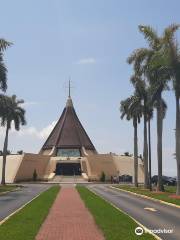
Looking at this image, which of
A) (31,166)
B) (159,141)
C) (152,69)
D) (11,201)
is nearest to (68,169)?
(31,166)

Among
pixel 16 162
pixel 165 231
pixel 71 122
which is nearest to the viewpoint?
pixel 165 231

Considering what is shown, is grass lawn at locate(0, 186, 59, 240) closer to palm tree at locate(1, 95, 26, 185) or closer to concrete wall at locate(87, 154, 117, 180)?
palm tree at locate(1, 95, 26, 185)

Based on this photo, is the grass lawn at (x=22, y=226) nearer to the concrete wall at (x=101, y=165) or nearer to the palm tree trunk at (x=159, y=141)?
the palm tree trunk at (x=159, y=141)

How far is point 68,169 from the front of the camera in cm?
11569

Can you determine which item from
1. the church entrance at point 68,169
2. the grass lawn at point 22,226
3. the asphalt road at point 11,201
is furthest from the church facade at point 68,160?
the grass lawn at point 22,226

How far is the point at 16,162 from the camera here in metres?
101

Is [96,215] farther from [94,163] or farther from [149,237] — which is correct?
[94,163]

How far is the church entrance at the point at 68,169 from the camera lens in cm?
11419

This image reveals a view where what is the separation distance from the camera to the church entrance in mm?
114188

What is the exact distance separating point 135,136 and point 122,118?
124 inches

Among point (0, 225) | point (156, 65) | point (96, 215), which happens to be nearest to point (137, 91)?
point (156, 65)

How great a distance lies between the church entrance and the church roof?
10.7 metres

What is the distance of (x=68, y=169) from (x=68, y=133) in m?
17.0

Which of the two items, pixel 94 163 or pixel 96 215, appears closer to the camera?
pixel 96 215
